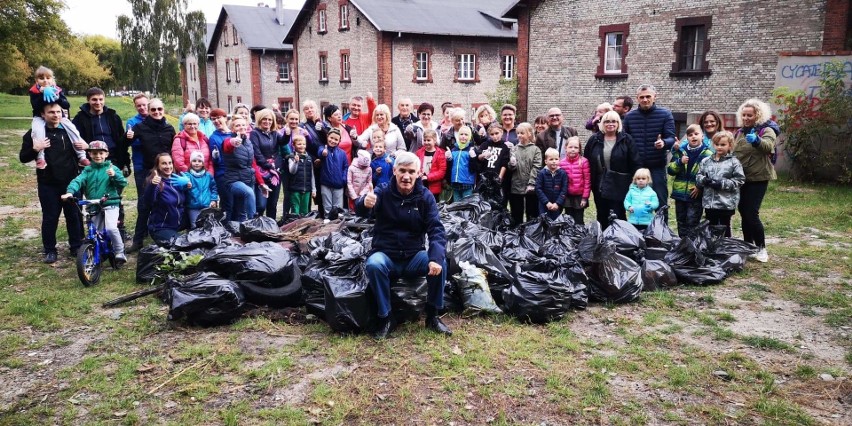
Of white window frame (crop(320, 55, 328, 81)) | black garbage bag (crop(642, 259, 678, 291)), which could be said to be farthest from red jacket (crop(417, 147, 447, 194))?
white window frame (crop(320, 55, 328, 81))

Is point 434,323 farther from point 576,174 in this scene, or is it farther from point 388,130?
point 388,130

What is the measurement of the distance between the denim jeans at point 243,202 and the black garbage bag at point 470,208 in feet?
8.29

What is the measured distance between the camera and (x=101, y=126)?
7.34 metres

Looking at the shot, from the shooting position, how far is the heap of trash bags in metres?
4.84

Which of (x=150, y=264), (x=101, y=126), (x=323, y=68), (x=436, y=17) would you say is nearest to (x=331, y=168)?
(x=150, y=264)

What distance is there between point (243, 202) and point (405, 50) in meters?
21.3

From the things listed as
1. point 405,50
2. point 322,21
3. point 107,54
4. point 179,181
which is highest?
point 107,54

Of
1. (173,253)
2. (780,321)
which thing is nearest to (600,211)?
(780,321)

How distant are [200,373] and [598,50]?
17.8 meters

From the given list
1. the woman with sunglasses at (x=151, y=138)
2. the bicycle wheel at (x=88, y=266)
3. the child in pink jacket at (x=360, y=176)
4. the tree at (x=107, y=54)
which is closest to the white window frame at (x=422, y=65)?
the child in pink jacket at (x=360, y=176)

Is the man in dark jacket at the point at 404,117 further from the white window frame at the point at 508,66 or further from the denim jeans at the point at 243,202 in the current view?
the white window frame at the point at 508,66

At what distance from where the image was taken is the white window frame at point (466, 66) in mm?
29250

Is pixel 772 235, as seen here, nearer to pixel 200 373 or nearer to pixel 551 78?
pixel 200 373

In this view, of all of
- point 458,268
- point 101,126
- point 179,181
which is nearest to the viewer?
point 458,268
